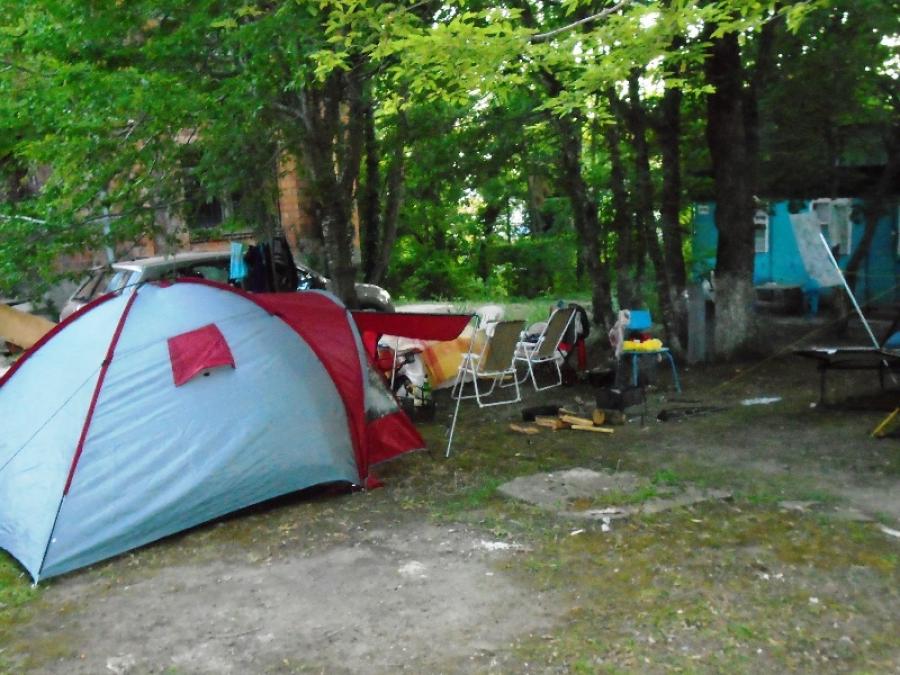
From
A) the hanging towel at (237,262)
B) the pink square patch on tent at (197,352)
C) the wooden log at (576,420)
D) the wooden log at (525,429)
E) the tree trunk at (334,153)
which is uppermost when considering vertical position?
the tree trunk at (334,153)

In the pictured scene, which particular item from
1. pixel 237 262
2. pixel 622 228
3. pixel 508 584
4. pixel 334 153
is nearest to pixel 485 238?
pixel 622 228

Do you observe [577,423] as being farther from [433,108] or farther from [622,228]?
[433,108]

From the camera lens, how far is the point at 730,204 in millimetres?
10266

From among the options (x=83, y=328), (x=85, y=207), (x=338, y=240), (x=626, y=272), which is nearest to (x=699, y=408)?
(x=626, y=272)

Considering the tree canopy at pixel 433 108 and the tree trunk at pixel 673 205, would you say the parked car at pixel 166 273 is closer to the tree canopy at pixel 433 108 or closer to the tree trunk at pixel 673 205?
the tree canopy at pixel 433 108

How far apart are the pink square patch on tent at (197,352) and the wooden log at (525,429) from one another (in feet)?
9.88

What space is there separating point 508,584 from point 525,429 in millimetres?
3579

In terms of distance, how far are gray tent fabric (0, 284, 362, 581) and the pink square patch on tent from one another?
0.05m

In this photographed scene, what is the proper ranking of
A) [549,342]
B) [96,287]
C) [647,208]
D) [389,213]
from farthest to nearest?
[389,213] → [96,287] → [647,208] → [549,342]

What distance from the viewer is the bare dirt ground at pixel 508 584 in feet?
12.5

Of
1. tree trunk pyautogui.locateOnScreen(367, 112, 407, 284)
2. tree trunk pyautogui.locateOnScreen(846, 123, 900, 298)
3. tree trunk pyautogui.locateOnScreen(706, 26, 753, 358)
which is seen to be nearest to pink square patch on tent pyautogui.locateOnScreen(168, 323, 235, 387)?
tree trunk pyautogui.locateOnScreen(706, 26, 753, 358)

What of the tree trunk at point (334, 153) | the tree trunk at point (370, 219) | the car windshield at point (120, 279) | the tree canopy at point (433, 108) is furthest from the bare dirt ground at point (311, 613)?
the tree trunk at point (370, 219)

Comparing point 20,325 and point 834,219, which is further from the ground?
point 834,219

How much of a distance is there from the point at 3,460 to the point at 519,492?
3.25 metres
